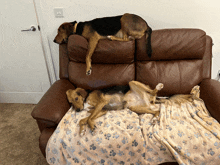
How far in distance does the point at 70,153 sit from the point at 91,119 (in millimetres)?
322

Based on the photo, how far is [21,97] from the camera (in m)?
2.54

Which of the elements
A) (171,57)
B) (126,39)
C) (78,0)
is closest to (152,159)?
(171,57)

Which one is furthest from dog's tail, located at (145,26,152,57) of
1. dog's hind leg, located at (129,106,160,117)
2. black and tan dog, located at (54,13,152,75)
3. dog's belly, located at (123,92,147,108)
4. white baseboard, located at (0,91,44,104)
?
white baseboard, located at (0,91,44,104)

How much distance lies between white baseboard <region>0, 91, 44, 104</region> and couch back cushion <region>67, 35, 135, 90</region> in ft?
3.28

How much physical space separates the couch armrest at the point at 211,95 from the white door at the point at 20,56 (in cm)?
203

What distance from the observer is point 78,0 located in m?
1.90

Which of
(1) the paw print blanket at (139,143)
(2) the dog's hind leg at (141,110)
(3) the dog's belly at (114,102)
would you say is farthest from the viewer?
(3) the dog's belly at (114,102)

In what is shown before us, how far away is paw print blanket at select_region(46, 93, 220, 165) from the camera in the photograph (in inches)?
46.4

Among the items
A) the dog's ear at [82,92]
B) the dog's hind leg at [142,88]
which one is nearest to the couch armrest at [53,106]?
the dog's ear at [82,92]

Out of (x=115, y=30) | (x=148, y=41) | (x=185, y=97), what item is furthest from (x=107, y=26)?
(x=185, y=97)

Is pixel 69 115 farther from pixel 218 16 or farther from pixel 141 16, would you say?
pixel 218 16

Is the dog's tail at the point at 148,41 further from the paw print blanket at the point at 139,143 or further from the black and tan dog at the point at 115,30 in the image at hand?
the paw print blanket at the point at 139,143

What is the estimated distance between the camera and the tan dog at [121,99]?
5.23 ft

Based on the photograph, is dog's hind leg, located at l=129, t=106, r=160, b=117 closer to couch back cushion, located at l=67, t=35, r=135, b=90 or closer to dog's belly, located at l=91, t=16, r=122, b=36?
couch back cushion, located at l=67, t=35, r=135, b=90
